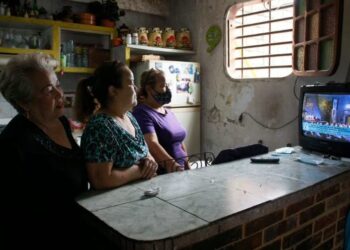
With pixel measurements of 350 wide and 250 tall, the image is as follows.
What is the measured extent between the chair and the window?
1.22m

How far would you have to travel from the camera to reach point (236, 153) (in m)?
1.90

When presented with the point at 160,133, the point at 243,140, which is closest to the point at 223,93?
the point at 243,140

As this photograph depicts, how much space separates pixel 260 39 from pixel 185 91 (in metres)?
0.95

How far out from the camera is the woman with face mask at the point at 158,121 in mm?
2012

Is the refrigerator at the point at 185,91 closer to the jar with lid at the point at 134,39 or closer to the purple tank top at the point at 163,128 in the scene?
the jar with lid at the point at 134,39

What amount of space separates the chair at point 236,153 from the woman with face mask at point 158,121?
295mm

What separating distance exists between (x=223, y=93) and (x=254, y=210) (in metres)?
2.54

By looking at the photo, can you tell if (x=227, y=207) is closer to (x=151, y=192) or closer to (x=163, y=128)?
(x=151, y=192)

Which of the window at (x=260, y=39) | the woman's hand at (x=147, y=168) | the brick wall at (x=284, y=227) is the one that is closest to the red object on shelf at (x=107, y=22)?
the window at (x=260, y=39)

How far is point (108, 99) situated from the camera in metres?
1.42

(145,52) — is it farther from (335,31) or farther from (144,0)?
(335,31)

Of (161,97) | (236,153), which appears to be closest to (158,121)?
(161,97)

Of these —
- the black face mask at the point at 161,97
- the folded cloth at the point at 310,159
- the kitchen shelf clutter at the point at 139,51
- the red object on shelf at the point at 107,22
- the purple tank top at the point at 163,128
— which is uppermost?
the red object on shelf at the point at 107,22

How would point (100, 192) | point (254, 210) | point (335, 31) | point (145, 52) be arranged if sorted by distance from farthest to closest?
point (145, 52) → point (335, 31) → point (100, 192) → point (254, 210)
